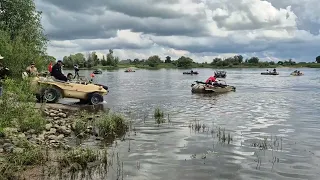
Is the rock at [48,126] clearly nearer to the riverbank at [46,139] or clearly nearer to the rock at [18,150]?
the riverbank at [46,139]

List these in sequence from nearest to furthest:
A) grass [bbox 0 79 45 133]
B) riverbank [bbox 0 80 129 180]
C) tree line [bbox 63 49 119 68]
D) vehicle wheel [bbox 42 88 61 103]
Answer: riverbank [bbox 0 80 129 180] → grass [bbox 0 79 45 133] → vehicle wheel [bbox 42 88 61 103] → tree line [bbox 63 49 119 68]

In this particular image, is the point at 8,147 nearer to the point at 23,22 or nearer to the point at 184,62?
the point at 23,22

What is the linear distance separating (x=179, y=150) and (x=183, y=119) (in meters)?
7.05

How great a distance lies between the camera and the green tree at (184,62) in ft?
600

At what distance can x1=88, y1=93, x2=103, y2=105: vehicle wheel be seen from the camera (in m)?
23.2

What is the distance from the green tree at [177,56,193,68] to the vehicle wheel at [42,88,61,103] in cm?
16226

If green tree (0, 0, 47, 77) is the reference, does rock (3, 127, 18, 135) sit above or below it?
below

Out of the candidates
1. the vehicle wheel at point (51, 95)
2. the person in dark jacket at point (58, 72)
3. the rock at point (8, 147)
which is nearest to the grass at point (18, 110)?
the rock at point (8, 147)

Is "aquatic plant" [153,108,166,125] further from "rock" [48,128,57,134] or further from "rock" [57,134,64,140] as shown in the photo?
"rock" [57,134,64,140]

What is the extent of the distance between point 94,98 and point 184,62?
6359 inches

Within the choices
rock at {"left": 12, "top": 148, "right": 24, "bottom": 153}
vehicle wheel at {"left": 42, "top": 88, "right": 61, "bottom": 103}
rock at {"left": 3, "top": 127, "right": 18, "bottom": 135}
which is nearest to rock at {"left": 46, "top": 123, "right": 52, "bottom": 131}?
rock at {"left": 3, "top": 127, "right": 18, "bottom": 135}

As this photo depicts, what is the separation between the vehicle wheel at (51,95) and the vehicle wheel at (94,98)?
2.08 meters

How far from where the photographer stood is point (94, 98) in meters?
23.4

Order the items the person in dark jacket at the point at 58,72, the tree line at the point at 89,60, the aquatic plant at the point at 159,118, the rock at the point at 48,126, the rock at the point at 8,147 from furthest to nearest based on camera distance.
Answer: the tree line at the point at 89,60
the person in dark jacket at the point at 58,72
the aquatic plant at the point at 159,118
the rock at the point at 48,126
the rock at the point at 8,147
